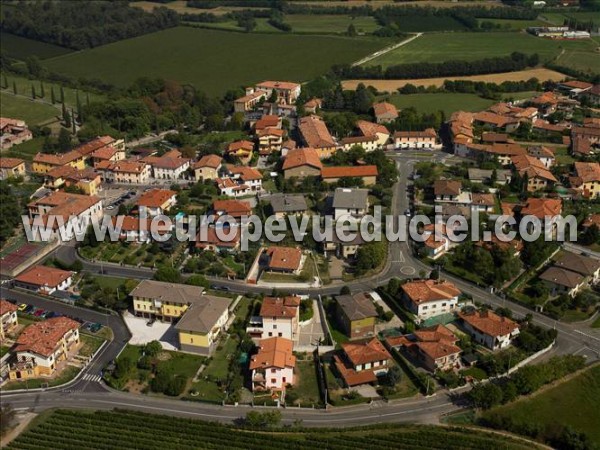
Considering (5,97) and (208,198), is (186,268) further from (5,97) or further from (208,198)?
(5,97)

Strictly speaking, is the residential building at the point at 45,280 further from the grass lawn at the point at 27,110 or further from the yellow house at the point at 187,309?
the grass lawn at the point at 27,110

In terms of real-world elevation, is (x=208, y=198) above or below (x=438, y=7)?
below

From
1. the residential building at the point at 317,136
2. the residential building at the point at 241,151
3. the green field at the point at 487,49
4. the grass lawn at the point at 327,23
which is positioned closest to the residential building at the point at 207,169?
the residential building at the point at 241,151

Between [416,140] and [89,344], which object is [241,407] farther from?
[416,140]

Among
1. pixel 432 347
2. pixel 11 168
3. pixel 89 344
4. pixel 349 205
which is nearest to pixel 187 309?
pixel 89 344

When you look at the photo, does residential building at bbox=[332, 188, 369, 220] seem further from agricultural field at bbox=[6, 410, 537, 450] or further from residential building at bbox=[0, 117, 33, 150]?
residential building at bbox=[0, 117, 33, 150]

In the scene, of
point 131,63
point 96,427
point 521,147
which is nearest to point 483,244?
point 521,147
